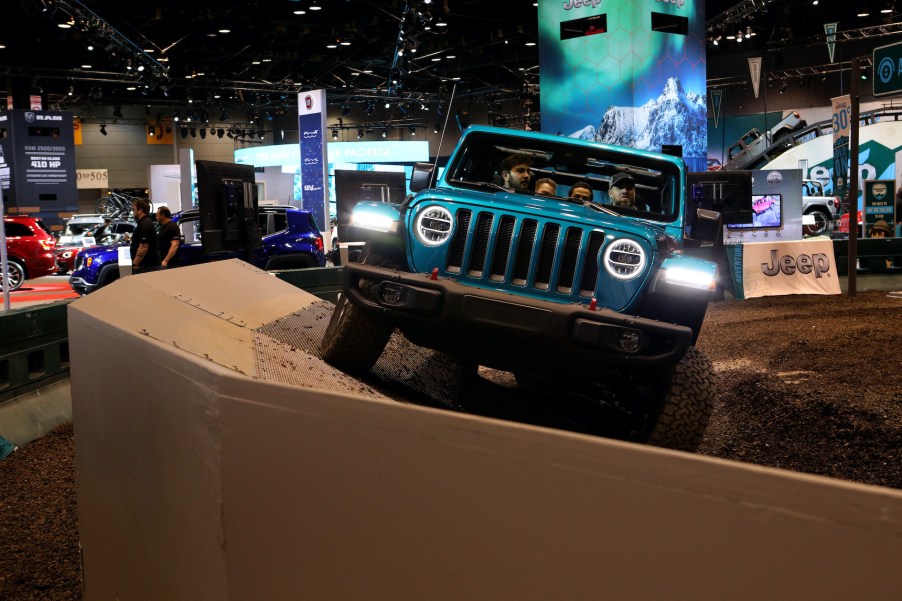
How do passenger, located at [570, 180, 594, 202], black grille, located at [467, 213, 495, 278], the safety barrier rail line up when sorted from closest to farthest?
black grille, located at [467, 213, 495, 278] → passenger, located at [570, 180, 594, 202] → the safety barrier rail

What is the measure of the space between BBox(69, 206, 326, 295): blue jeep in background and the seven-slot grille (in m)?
10.8

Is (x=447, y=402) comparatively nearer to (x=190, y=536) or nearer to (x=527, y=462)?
(x=190, y=536)

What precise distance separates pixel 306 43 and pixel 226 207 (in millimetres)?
23291

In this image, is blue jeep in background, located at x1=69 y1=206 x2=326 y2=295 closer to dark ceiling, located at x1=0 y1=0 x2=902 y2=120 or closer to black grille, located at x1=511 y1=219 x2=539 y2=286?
dark ceiling, located at x1=0 y1=0 x2=902 y2=120

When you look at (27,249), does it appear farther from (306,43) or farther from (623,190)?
(623,190)

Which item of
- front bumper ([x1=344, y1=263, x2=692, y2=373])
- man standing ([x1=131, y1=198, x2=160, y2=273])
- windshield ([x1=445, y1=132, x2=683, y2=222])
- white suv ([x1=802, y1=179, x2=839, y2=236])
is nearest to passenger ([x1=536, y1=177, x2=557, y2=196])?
windshield ([x1=445, y1=132, x2=683, y2=222])

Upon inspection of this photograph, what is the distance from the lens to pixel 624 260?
4523mm

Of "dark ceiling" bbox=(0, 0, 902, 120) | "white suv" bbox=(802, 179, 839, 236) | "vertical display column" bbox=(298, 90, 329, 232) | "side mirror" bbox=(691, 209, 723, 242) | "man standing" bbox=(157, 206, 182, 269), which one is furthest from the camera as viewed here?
"dark ceiling" bbox=(0, 0, 902, 120)

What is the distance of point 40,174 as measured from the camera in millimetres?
21250

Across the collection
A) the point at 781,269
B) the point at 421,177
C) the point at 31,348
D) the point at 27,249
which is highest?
the point at 421,177

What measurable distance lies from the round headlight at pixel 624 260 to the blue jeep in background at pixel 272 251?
442 inches

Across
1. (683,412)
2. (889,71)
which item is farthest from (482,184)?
(889,71)

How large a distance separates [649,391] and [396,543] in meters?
3.18

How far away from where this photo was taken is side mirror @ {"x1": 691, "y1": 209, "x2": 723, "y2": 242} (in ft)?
17.6
